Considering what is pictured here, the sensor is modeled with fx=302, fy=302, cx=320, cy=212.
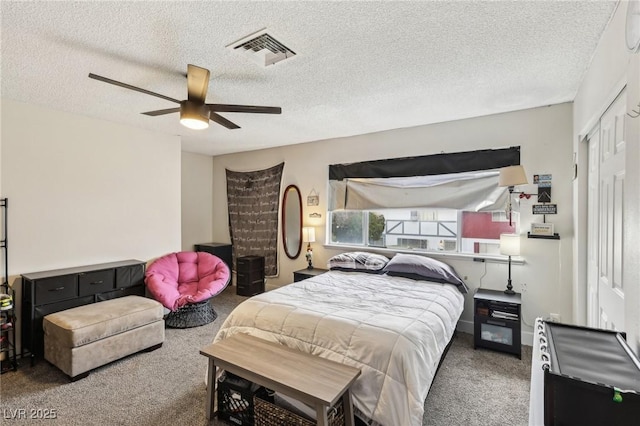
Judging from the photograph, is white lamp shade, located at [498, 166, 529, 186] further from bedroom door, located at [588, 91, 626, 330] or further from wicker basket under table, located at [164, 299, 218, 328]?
wicker basket under table, located at [164, 299, 218, 328]

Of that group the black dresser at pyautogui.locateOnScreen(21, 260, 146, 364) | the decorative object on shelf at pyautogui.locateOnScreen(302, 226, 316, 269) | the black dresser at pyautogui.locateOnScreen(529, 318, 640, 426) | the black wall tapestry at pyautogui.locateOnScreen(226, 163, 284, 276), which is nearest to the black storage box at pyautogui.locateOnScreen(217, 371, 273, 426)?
the black dresser at pyautogui.locateOnScreen(529, 318, 640, 426)

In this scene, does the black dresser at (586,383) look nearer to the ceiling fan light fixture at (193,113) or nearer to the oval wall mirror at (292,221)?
the ceiling fan light fixture at (193,113)

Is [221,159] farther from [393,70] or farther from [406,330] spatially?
[406,330]

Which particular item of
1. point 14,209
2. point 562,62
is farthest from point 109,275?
point 562,62

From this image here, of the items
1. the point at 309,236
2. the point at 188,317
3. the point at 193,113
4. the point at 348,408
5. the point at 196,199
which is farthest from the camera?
the point at 196,199

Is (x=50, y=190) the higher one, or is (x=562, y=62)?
(x=562, y=62)

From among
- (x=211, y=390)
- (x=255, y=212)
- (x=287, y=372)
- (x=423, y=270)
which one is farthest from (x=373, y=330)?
(x=255, y=212)

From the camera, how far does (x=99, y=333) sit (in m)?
2.71

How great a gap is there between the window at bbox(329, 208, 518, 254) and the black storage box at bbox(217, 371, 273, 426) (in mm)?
2807

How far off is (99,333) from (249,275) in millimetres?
2474

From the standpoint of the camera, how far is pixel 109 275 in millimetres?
3408

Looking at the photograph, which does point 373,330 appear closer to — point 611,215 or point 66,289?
point 611,215

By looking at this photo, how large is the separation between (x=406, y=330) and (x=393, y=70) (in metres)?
1.96

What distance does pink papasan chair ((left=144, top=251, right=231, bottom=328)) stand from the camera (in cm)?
367
